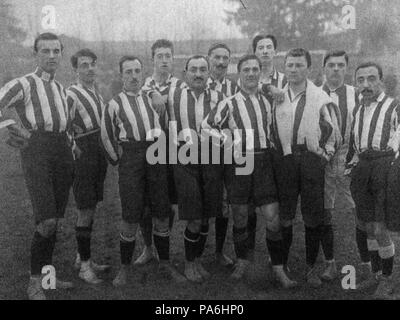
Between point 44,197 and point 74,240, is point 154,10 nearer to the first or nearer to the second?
point 44,197

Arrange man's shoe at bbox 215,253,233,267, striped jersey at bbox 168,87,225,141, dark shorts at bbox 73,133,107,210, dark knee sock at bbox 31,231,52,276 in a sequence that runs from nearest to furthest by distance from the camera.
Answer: dark knee sock at bbox 31,231,52,276 < striped jersey at bbox 168,87,225,141 < dark shorts at bbox 73,133,107,210 < man's shoe at bbox 215,253,233,267

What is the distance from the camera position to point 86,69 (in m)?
3.52

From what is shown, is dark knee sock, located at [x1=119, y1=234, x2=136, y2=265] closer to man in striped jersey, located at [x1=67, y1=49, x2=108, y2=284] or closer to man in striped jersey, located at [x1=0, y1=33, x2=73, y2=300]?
man in striped jersey, located at [x1=67, y1=49, x2=108, y2=284]

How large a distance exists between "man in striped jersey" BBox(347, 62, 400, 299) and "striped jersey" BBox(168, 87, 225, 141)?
1087 millimetres

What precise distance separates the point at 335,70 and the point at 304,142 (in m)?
0.67

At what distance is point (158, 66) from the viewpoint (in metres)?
3.59

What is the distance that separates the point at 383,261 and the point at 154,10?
104 inches

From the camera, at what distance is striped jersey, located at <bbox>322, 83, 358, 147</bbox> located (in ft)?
11.4

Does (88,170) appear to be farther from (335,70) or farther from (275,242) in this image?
(335,70)

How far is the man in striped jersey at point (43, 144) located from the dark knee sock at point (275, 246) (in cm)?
153

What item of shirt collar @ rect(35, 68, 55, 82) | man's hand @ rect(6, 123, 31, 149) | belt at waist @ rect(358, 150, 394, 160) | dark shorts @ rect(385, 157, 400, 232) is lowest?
dark shorts @ rect(385, 157, 400, 232)

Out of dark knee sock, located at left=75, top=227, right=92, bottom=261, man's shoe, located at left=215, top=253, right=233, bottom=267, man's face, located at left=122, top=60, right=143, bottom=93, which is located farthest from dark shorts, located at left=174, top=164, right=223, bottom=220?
dark knee sock, located at left=75, top=227, right=92, bottom=261
